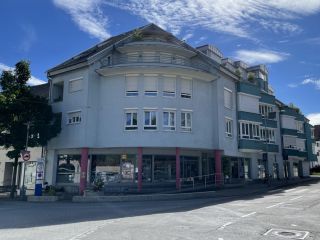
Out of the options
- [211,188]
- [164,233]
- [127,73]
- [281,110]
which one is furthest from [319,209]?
[281,110]

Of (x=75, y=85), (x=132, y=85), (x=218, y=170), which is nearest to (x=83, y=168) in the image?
(x=75, y=85)

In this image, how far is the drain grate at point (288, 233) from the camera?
396 inches

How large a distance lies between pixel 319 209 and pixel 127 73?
730 inches

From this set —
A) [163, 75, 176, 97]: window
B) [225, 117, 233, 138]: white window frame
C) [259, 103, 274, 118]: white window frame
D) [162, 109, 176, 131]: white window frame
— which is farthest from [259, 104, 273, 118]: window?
[162, 109, 176, 131]: white window frame

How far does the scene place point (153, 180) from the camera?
29.6 m

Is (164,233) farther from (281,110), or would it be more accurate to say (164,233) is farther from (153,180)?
(281,110)

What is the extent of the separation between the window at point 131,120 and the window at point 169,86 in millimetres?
3171

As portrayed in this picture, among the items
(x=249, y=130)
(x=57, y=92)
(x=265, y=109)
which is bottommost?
(x=249, y=130)

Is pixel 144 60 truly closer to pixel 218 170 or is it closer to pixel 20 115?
pixel 20 115

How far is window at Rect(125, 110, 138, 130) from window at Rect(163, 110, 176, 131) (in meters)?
2.40

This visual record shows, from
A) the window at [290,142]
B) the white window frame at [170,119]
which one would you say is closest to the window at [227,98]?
the white window frame at [170,119]

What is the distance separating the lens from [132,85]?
29141mm

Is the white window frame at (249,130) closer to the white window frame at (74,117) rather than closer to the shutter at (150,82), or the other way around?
the shutter at (150,82)

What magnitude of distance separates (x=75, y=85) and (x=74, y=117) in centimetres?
292
